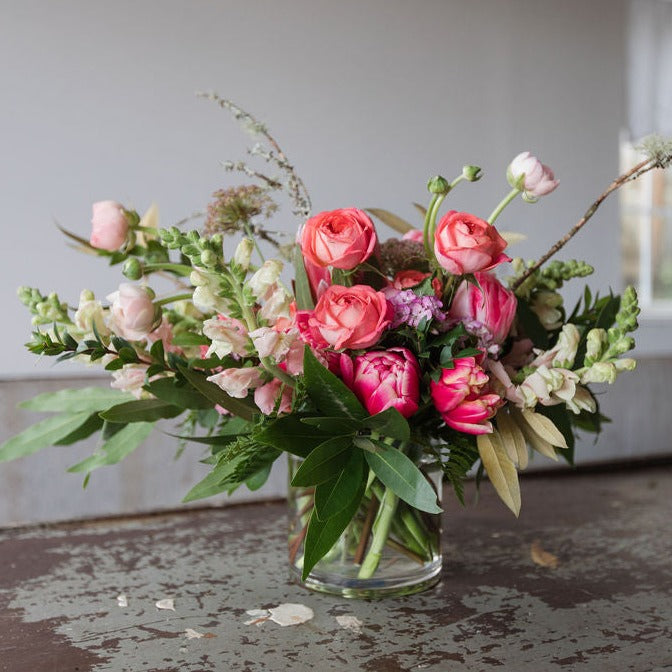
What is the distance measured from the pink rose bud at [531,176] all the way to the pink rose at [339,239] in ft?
0.52

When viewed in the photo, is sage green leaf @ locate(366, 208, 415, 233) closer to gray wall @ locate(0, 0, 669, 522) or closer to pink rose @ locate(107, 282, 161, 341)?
pink rose @ locate(107, 282, 161, 341)

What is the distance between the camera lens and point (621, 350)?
28.1 inches

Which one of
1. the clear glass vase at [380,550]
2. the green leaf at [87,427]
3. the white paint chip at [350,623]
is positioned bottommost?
the white paint chip at [350,623]

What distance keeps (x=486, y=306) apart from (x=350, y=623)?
0.32 m

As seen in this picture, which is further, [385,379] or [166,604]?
[166,604]

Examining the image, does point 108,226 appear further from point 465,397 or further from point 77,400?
point 465,397

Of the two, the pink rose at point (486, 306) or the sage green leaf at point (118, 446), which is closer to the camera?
the pink rose at point (486, 306)

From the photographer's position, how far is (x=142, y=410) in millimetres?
771

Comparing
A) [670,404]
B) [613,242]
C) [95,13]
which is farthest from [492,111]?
[95,13]

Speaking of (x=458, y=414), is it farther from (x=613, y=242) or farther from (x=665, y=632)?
(x=613, y=242)

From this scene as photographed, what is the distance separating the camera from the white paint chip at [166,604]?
0.78m

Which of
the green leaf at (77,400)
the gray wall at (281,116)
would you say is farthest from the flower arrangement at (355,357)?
the gray wall at (281,116)

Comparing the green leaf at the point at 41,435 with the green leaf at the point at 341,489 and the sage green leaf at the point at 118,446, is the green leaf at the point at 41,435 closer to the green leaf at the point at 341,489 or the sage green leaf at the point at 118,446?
the sage green leaf at the point at 118,446

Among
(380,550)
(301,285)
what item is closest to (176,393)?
(301,285)
